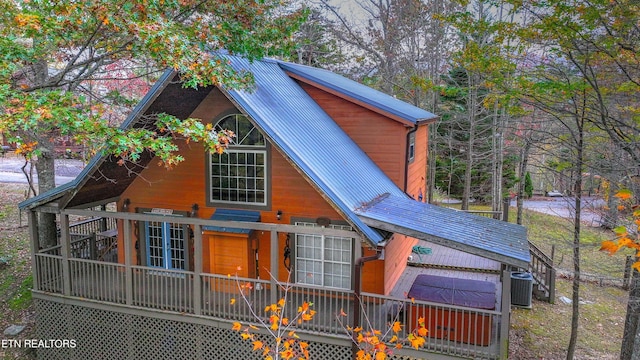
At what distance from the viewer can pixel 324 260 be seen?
36.3 feet

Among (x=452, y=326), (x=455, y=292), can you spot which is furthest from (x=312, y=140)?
(x=452, y=326)

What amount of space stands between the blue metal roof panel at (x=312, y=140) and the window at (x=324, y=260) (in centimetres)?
154

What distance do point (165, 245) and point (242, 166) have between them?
3343mm

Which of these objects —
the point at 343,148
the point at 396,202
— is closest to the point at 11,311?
the point at 343,148

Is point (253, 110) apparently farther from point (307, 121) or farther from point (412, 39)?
point (412, 39)

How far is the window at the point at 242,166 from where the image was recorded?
37.6 feet

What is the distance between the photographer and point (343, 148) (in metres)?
12.1

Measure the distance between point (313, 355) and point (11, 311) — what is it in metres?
9.21

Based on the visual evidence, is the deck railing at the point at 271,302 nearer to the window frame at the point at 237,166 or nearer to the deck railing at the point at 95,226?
the window frame at the point at 237,166

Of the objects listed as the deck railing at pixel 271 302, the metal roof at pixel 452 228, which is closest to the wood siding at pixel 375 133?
the metal roof at pixel 452 228

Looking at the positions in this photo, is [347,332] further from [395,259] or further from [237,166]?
[237,166]

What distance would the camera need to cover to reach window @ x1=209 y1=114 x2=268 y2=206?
11.4 meters

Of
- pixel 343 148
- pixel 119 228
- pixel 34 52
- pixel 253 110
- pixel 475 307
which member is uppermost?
pixel 34 52

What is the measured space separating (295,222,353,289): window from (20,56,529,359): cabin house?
0.09ft
